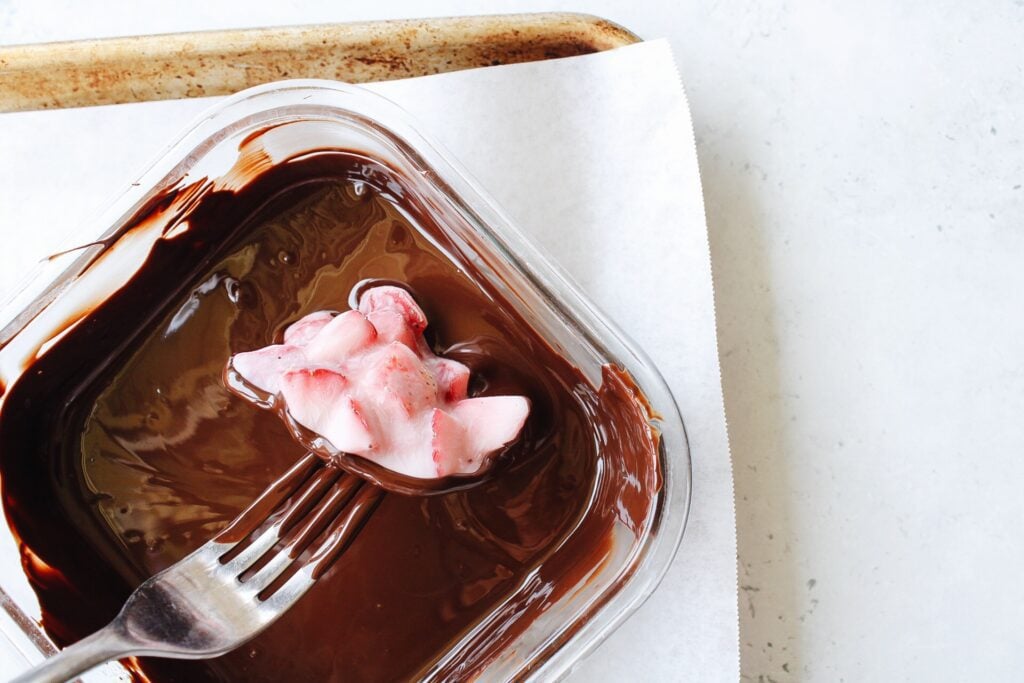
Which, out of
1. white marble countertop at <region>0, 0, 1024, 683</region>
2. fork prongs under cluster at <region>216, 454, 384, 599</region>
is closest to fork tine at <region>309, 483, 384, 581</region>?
fork prongs under cluster at <region>216, 454, 384, 599</region>

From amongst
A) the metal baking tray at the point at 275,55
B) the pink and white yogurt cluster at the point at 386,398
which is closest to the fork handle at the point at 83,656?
the pink and white yogurt cluster at the point at 386,398

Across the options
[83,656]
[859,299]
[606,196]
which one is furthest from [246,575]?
[859,299]

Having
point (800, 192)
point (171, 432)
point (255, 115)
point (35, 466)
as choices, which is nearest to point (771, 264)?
point (800, 192)

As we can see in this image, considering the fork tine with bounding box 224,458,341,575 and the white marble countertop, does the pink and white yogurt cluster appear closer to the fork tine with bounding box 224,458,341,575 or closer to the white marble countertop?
the fork tine with bounding box 224,458,341,575

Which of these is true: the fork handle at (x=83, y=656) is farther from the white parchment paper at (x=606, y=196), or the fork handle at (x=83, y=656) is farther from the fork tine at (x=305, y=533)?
the white parchment paper at (x=606, y=196)

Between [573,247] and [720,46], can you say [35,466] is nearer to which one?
[573,247]

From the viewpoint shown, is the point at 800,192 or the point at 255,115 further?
the point at 800,192
